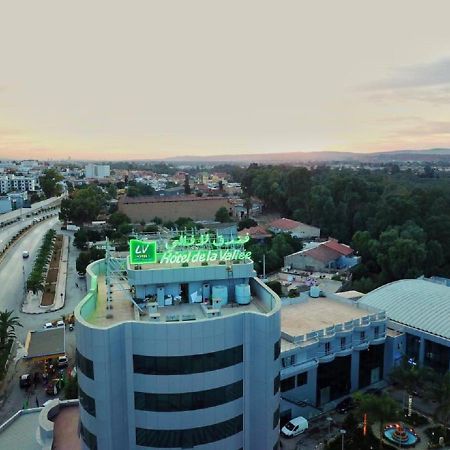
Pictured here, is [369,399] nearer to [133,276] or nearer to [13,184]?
[133,276]

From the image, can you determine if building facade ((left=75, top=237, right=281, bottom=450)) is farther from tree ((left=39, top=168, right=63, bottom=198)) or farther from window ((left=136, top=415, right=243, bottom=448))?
tree ((left=39, top=168, right=63, bottom=198))

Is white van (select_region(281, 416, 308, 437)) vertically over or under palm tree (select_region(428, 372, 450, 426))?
under

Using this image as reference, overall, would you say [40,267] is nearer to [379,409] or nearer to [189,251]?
[189,251]

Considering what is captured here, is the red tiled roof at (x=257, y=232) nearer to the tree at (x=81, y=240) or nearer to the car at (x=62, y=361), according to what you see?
the tree at (x=81, y=240)

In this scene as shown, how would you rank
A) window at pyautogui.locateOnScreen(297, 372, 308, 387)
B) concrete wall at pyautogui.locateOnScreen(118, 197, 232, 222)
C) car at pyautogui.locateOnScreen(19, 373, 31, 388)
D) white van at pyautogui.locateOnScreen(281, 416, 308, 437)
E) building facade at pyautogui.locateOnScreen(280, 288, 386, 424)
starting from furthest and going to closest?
concrete wall at pyautogui.locateOnScreen(118, 197, 232, 222), car at pyautogui.locateOnScreen(19, 373, 31, 388), window at pyautogui.locateOnScreen(297, 372, 308, 387), building facade at pyautogui.locateOnScreen(280, 288, 386, 424), white van at pyautogui.locateOnScreen(281, 416, 308, 437)

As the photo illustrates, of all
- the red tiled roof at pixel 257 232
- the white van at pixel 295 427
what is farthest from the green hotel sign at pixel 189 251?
the red tiled roof at pixel 257 232

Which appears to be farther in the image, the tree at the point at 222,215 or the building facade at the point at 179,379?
the tree at the point at 222,215

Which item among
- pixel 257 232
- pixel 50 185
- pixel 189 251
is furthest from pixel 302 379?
pixel 50 185

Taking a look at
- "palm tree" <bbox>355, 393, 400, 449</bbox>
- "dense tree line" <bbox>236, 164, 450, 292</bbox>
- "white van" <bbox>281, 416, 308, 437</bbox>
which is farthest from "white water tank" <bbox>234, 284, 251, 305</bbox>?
"dense tree line" <bbox>236, 164, 450, 292</bbox>
